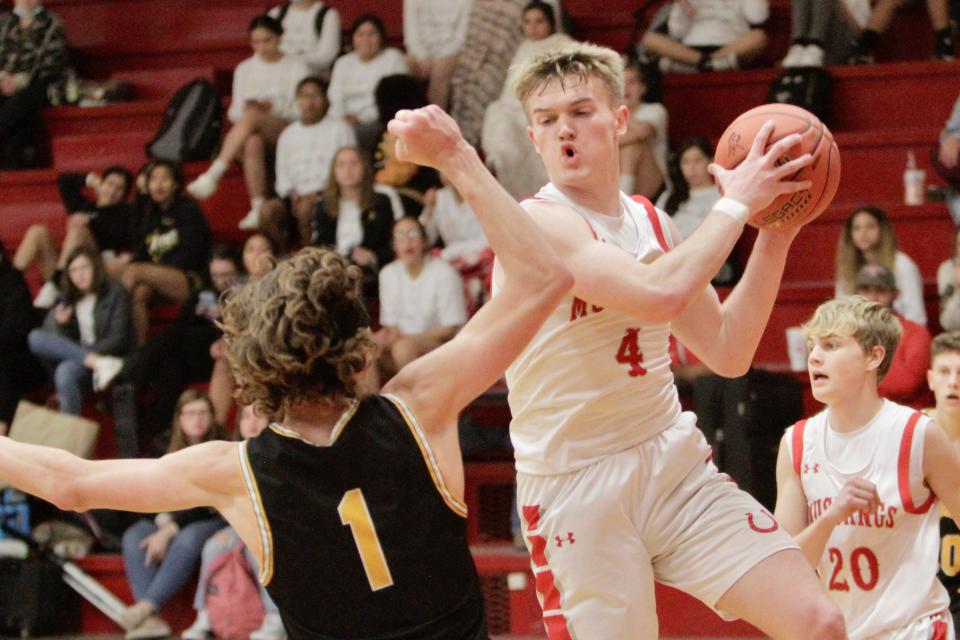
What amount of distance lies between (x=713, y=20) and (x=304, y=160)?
288 cm

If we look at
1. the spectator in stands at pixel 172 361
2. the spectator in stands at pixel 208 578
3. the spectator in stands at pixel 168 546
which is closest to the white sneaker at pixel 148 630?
the spectator in stands at pixel 168 546

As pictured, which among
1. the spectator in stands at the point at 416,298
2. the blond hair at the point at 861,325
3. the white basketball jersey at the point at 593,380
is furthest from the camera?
the spectator in stands at the point at 416,298

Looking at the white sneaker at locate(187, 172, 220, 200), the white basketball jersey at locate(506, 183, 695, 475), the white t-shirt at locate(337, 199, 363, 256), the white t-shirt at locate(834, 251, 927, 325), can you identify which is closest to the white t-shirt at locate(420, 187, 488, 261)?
the white t-shirt at locate(337, 199, 363, 256)

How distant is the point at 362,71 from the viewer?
31.6 feet

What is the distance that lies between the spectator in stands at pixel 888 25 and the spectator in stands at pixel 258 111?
383 centimetres

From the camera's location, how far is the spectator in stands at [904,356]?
6.79m

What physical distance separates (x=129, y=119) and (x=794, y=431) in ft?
25.2

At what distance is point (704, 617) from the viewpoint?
689 centimetres

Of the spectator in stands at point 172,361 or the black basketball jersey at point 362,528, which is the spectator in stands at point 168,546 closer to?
the spectator in stands at point 172,361

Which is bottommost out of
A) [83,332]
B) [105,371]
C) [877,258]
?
[105,371]

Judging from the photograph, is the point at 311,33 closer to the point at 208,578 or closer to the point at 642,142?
the point at 642,142

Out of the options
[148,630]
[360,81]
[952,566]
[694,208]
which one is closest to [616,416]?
[952,566]

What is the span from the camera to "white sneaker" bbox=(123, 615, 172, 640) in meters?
7.43

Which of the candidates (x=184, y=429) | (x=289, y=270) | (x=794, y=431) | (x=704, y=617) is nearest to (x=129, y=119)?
(x=184, y=429)
